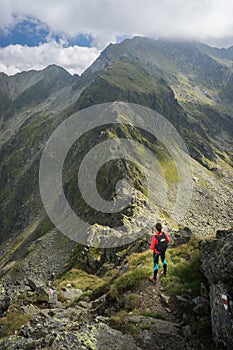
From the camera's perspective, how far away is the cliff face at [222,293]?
1066 cm

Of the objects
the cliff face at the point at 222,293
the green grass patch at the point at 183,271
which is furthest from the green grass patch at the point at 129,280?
the cliff face at the point at 222,293

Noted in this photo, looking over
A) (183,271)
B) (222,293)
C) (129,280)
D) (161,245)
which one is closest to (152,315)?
(129,280)

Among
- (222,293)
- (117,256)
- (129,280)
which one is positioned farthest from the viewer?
(117,256)

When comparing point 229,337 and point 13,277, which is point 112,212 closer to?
point 13,277

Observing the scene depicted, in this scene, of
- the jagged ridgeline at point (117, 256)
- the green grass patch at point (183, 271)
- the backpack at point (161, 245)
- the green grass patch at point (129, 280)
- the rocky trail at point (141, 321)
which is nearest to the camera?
the rocky trail at point (141, 321)

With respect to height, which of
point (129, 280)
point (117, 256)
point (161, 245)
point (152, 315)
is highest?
point (161, 245)

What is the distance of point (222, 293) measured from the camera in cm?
1165

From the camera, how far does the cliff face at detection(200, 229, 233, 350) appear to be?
1066 cm

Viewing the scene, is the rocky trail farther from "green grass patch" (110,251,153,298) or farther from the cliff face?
"green grass patch" (110,251,153,298)

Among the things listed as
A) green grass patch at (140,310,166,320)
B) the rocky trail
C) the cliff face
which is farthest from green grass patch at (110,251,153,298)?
the cliff face

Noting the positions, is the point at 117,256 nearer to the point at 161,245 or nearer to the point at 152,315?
the point at 161,245

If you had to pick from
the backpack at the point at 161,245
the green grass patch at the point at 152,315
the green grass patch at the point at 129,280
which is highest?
the backpack at the point at 161,245

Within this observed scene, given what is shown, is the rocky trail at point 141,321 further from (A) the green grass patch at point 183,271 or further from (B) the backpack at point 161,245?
(B) the backpack at point 161,245

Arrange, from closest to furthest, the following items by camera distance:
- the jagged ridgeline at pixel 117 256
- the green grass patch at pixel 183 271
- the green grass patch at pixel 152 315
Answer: the jagged ridgeline at pixel 117 256
the green grass patch at pixel 152 315
the green grass patch at pixel 183 271
